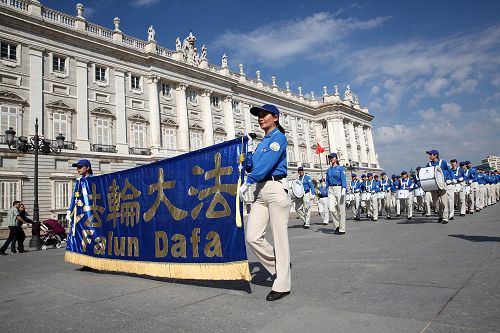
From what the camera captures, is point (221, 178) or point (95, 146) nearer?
point (221, 178)

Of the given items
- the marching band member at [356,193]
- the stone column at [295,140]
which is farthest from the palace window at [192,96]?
the marching band member at [356,193]

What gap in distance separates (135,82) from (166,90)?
3.33m

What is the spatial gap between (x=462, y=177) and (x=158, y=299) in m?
12.0

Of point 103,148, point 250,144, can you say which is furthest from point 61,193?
point 250,144

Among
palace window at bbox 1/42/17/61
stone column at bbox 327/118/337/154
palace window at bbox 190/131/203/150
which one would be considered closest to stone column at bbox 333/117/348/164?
stone column at bbox 327/118/337/154

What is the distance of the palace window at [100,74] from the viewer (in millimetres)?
27833

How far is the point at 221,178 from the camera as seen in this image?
4.16 m

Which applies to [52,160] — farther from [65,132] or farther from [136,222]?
[136,222]

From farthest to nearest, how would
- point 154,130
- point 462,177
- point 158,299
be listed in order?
point 154,130 < point 462,177 < point 158,299

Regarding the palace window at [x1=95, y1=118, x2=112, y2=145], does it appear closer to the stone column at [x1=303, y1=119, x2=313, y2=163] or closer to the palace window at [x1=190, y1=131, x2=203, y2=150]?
the palace window at [x1=190, y1=131, x2=203, y2=150]

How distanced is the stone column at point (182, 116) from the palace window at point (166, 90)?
0.71m

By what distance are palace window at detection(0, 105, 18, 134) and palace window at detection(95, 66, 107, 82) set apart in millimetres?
6933

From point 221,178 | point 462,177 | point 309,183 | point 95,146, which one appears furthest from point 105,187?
point 95,146

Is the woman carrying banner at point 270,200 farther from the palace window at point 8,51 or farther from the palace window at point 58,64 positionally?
the palace window at point 58,64
